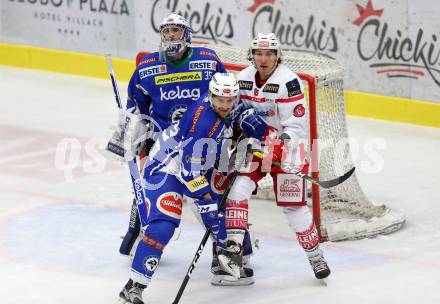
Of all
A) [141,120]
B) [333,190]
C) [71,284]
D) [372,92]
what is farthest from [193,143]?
[372,92]

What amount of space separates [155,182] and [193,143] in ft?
1.13

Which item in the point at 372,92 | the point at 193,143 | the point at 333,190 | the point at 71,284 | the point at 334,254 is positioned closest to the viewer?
the point at 193,143

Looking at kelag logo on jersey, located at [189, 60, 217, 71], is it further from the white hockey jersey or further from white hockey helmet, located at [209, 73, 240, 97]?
white hockey helmet, located at [209, 73, 240, 97]

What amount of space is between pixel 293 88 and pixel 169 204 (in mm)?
1128

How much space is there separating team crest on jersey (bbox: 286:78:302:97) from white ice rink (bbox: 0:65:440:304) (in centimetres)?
117

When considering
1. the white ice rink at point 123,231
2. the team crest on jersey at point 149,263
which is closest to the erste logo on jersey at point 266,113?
the white ice rink at point 123,231

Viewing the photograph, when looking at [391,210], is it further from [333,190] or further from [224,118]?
[224,118]

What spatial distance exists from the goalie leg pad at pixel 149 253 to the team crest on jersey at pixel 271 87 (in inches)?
46.7

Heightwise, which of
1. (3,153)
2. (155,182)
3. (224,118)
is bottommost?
(3,153)

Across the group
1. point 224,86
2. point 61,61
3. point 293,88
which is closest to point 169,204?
point 224,86

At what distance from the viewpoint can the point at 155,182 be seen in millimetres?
6707

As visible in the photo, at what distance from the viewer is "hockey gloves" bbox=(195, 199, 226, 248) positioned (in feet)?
21.7

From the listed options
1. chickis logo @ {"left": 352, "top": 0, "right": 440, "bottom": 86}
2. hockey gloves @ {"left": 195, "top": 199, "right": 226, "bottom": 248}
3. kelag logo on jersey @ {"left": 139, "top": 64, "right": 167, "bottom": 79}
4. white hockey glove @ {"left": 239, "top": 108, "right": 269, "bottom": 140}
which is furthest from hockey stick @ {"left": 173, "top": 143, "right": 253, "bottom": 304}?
chickis logo @ {"left": 352, "top": 0, "right": 440, "bottom": 86}

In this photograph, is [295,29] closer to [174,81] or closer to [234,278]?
[174,81]
